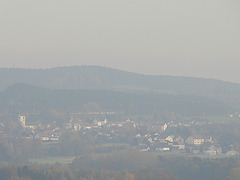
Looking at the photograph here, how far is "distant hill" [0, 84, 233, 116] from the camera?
488 ft

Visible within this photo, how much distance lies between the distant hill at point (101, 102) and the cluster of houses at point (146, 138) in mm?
24883

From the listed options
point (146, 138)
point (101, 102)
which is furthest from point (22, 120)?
point (146, 138)

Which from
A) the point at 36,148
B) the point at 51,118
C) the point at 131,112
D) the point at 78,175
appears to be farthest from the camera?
the point at 131,112

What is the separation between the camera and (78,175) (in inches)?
2275

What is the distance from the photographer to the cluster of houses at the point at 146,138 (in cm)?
8710

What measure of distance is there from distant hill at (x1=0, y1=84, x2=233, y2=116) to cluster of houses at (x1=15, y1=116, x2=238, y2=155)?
81.6 feet

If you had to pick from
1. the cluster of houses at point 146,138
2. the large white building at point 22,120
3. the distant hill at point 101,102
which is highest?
the distant hill at point 101,102

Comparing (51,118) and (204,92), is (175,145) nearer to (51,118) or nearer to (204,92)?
(51,118)

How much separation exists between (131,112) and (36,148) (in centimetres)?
6501

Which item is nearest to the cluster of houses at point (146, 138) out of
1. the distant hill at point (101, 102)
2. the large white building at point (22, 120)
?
the large white building at point (22, 120)

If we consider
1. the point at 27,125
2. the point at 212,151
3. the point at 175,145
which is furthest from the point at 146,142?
the point at 27,125

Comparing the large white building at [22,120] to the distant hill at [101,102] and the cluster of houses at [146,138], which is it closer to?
the cluster of houses at [146,138]

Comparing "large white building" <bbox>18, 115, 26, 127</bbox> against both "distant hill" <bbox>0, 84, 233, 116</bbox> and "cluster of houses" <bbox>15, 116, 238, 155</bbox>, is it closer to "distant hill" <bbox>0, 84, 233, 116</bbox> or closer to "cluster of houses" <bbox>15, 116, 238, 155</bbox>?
"cluster of houses" <bbox>15, 116, 238, 155</bbox>

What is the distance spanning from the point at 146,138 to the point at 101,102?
62.8 m
